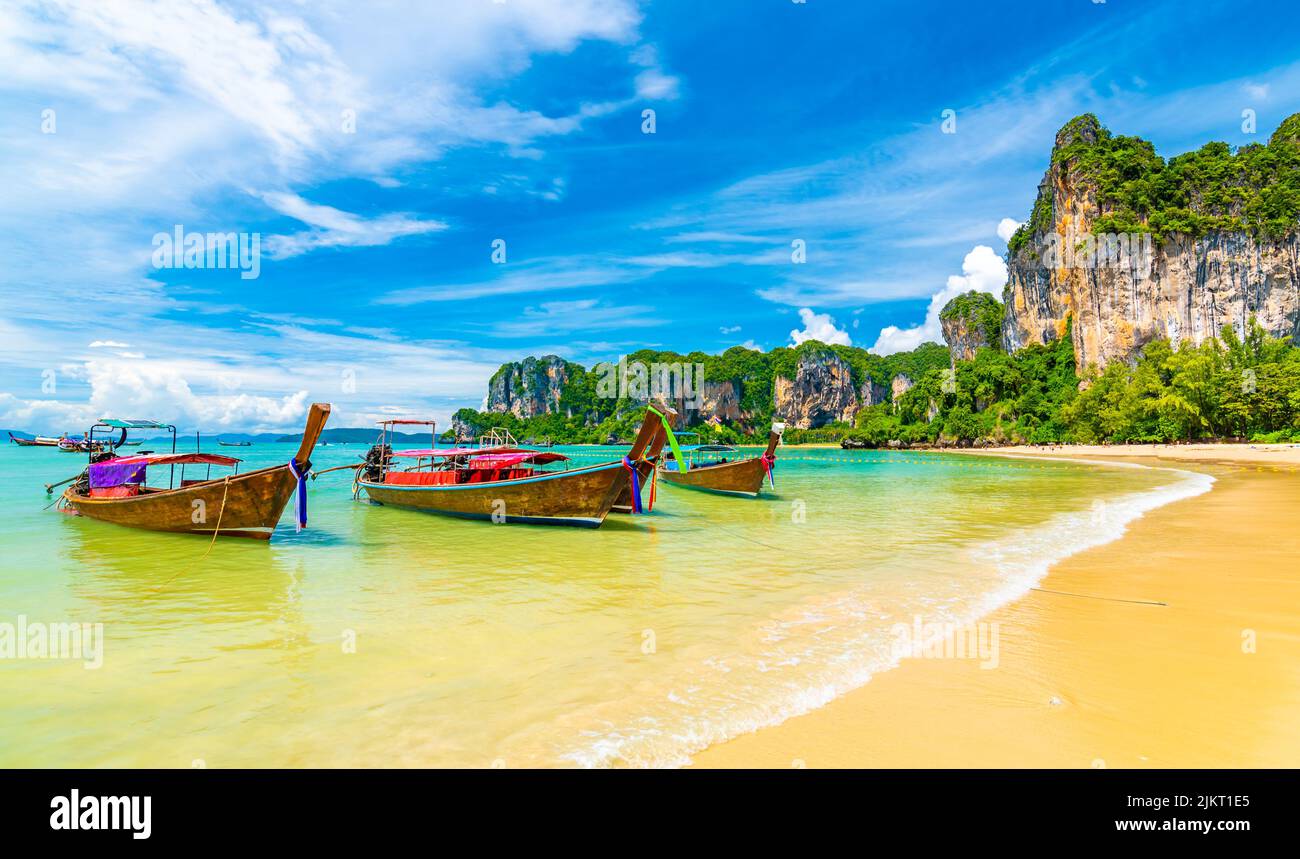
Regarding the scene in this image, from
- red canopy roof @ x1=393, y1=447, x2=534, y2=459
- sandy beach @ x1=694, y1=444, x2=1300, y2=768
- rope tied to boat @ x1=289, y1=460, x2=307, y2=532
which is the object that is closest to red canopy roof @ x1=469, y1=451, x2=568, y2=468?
Answer: red canopy roof @ x1=393, y1=447, x2=534, y2=459

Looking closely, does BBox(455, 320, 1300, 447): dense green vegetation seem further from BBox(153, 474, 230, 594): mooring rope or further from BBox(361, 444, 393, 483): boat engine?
Result: BBox(153, 474, 230, 594): mooring rope

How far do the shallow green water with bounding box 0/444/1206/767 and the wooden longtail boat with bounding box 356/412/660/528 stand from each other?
91cm

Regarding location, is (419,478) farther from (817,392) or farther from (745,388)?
(745,388)

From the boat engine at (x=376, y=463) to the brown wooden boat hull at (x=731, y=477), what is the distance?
12.3 meters

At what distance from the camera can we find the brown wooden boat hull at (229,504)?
13.0 m

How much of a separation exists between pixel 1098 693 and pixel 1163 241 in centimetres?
9834

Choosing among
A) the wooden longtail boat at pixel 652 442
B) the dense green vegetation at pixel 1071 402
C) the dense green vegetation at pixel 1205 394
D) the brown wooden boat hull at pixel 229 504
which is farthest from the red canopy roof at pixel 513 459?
the dense green vegetation at pixel 1205 394

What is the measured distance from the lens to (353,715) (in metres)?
4.68

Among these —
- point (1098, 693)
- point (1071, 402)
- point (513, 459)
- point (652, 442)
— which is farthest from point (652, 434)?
point (1071, 402)

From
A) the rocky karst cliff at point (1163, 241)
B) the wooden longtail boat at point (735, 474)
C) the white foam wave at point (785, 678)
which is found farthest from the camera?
the rocky karst cliff at point (1163, 241)

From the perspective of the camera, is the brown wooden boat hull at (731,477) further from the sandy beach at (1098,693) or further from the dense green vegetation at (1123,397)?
the dense green vegetation at (1123,397)

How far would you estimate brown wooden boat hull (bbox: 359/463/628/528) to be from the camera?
1546 cm

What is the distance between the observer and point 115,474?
1625cm
